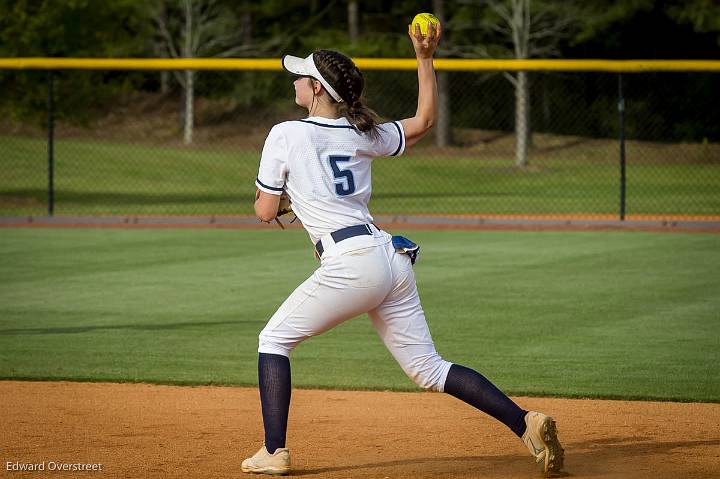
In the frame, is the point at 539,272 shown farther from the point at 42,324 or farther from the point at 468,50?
the point at 468,50

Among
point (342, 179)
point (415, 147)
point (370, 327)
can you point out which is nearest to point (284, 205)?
point (342, 179)

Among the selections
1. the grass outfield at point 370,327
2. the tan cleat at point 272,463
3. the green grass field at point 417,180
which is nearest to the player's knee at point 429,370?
the tan cleat at point 272,463

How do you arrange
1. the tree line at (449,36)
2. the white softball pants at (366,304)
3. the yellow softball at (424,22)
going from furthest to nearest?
1. the tree line at (449,36)
2. the yellow softball at (424,22)
3. the white softball pants at (366,304)

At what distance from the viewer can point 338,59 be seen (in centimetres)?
524

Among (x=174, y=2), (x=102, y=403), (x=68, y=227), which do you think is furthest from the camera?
(x=174, y=2)

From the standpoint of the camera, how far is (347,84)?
5238 mm

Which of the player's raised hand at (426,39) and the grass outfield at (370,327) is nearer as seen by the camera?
the player's raised hand at (426,39)

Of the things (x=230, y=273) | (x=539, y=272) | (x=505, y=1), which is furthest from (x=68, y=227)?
(x=505, y=1)

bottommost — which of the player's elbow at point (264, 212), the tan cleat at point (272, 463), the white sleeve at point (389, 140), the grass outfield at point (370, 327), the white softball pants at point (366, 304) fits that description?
the grass outfield at point (370, 327)

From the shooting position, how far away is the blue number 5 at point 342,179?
5.21 m

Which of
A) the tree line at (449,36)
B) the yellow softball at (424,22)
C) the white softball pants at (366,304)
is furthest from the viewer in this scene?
the tree line at (449,36)

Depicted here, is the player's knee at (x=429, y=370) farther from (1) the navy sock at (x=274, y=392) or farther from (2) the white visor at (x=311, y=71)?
(2) the white visor at (x=311, y=71)

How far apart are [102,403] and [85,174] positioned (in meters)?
24.5

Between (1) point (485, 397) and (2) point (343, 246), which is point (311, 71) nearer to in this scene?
(2) point (343, 246)
